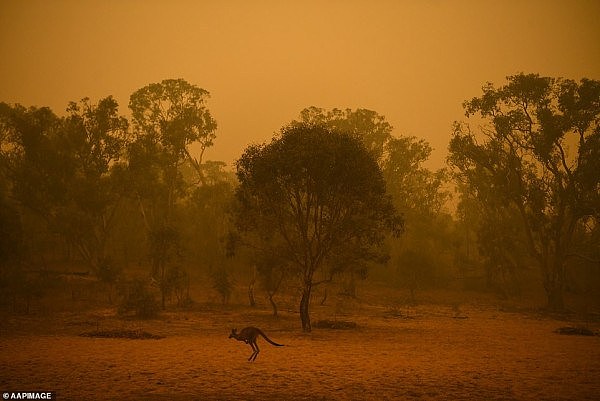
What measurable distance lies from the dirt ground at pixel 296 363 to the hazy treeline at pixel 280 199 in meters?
4.35

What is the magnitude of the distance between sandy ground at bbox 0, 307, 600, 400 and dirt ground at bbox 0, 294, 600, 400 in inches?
1.5

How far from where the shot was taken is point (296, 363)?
15.3 m

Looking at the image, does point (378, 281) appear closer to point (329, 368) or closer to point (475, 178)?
point (475, 178)

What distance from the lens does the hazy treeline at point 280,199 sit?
945 inches

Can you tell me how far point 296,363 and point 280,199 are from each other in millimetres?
10430

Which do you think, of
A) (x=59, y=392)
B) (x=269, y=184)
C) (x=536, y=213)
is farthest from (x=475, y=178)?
(x=59, y=392)

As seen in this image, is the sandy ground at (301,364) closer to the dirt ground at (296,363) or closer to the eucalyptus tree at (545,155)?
the dirt ground at (296,363)

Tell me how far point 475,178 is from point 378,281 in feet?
73.9

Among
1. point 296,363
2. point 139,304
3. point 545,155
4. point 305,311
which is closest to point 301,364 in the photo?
point 296,363

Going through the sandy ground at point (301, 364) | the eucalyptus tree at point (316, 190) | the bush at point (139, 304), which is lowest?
the sandy ground at point (301, 364)

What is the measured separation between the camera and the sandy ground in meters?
11.7

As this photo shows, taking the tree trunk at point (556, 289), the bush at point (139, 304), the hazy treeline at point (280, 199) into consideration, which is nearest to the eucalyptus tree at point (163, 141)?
the hazy treeline at point (280, 199)

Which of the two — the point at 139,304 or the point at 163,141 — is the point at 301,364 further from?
the point at 163,141

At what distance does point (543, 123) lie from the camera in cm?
3741
